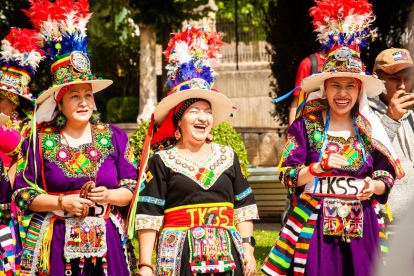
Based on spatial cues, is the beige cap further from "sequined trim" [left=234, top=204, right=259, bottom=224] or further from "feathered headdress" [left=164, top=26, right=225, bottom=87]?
"sequined trim" [left=234, top=204, right=259, bottom=224]

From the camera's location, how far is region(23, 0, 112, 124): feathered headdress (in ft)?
14.8

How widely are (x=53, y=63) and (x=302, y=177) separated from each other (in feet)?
6.50

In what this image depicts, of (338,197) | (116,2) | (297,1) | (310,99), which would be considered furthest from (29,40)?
(116,2)

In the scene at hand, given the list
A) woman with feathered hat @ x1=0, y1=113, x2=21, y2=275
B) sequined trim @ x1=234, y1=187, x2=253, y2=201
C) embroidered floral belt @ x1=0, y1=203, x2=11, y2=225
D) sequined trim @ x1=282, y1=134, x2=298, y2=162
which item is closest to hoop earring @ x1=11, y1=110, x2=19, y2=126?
woman with feathered hat @ x1=0, y1=113, x2=21, y2=275

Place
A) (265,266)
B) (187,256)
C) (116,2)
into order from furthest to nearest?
(116,2), (265,266), (187,256)

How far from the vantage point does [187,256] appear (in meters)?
4.13

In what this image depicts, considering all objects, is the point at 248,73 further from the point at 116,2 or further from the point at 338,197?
the point at 338,197

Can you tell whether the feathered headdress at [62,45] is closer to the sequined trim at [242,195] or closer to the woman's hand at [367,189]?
the sequined trim at [242,195]

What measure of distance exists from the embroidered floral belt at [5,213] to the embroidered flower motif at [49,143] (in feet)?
2.99

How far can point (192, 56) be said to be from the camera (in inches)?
178

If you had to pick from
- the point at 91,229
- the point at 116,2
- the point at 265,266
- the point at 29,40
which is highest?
the point at 116,2

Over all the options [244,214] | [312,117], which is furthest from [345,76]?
[244,214]

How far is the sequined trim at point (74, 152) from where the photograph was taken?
436 centimetres

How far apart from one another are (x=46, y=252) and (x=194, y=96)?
1.47 meters
